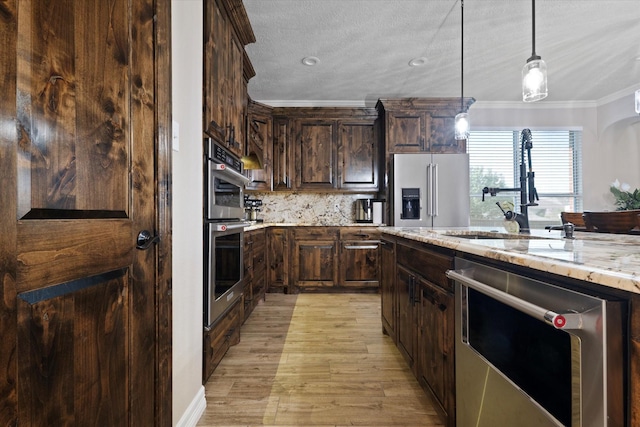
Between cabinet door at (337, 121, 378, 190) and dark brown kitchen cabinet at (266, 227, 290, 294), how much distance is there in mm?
1119

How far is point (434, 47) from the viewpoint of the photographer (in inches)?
118

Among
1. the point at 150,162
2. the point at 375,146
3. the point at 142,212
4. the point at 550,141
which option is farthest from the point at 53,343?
the point at 550,141

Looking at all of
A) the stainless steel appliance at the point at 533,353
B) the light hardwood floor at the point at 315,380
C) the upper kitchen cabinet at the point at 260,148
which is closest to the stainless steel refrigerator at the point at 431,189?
the light hardwood floor at the point at 315,380

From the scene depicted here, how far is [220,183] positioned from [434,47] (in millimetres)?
2539

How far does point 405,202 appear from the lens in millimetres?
3834

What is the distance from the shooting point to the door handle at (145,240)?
1.03 metres

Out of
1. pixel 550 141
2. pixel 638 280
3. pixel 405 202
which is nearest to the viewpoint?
pixel 638 280

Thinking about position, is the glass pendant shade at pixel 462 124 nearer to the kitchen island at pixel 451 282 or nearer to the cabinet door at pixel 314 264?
the kitchen island at pixel 451 282

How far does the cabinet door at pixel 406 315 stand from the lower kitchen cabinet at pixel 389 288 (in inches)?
4.3

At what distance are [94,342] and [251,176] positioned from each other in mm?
3295

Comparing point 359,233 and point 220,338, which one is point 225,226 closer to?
point 220,338

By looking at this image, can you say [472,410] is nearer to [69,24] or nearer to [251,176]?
[69,24]

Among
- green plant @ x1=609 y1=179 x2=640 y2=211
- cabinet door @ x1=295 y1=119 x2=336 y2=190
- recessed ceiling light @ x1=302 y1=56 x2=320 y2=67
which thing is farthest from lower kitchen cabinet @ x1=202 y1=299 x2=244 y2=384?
green plant @ x1=609 y1=179 x2=640 y2=211

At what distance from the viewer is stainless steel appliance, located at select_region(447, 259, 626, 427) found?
22.6 inches
